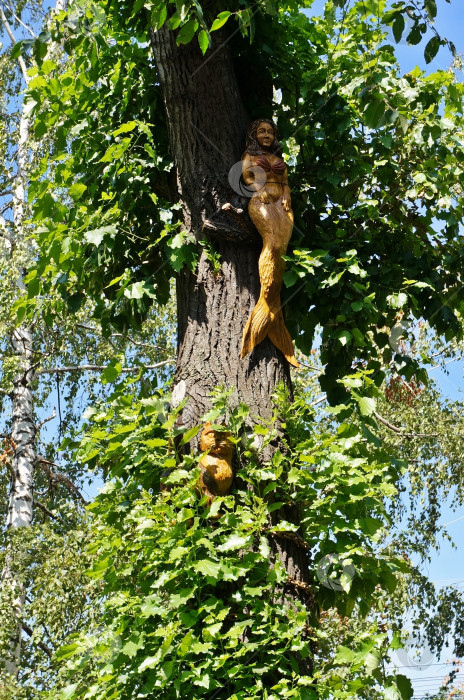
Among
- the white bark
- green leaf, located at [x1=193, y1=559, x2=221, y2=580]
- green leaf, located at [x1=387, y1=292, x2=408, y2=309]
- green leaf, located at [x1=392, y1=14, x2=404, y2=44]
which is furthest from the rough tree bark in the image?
the white bark

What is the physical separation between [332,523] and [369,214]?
6.46ft

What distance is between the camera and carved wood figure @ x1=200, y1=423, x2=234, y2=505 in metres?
3.28

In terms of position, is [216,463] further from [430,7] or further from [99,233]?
[430,7]

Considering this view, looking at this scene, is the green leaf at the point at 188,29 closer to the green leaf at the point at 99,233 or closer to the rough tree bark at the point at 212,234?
the rough tree bark at the point at 212,234

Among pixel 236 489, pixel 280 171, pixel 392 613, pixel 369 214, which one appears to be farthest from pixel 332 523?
pixel 392 613

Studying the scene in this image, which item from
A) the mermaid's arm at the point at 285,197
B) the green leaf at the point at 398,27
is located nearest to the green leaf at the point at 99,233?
the mermaid's arm at the point at 285,197

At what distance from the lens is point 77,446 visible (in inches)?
143

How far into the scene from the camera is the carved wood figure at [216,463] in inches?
129

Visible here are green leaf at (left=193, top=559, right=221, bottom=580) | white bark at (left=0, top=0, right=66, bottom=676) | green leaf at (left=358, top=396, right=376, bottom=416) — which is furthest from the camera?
white bark at (left=0, top=0, right=66, bottom=676)

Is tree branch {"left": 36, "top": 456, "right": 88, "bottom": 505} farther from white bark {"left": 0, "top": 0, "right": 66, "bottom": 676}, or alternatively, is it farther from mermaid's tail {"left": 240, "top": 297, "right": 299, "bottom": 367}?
mermaid's tail {"left": 240, "top": 297, "right": 299, "bottom": 367}

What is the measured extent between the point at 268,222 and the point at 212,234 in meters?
0.26

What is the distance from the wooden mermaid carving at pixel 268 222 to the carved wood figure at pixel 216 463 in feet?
1.51

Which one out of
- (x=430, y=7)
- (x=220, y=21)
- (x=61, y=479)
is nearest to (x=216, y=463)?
(x=220, y=21)

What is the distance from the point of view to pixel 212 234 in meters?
3.85
